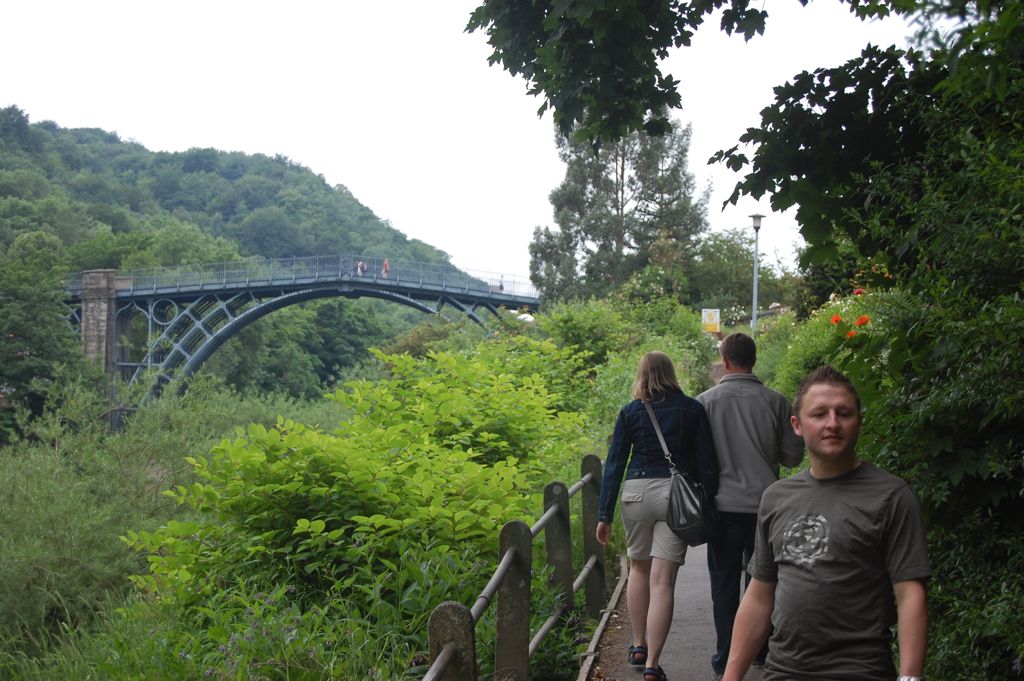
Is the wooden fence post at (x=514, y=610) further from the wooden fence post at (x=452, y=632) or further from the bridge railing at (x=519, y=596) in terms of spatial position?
the wooden fence post at (x=452, y=632)

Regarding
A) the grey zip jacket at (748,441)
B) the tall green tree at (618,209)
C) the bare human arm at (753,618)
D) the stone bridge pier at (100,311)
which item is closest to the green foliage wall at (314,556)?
the grey zip jacket at (748,441)

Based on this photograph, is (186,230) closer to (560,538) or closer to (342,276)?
(342,276)

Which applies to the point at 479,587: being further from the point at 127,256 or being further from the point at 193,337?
the point at 127,256

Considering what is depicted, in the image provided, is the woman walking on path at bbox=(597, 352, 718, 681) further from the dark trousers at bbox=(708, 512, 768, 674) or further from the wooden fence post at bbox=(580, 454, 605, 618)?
the wooden fence post at bbox=(580, 454, 605, 618)

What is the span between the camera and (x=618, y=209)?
4412 centimetres

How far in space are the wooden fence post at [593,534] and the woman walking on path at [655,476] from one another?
1.22m

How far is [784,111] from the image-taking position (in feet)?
17.6

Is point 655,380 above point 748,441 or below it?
above

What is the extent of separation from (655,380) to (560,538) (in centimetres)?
114

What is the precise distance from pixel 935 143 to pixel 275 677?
3042mm

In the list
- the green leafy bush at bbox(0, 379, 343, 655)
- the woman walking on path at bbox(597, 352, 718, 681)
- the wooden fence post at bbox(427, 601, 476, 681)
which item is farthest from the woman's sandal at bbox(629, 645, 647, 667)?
the green leafy bush at bbox(0, 379, 343, 655)

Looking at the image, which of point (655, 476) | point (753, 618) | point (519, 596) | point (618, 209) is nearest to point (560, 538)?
point (655, 476)

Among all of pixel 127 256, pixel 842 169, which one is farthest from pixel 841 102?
pixel 127 256

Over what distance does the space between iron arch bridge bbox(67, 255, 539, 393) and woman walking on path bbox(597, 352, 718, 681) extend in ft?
130
